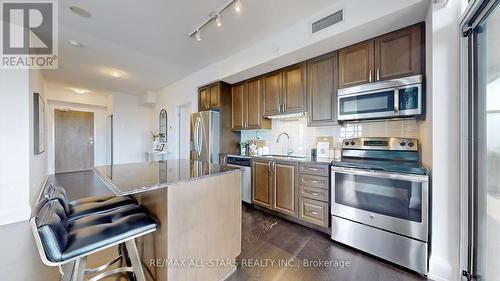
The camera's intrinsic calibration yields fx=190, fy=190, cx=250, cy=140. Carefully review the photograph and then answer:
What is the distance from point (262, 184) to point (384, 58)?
7.38 ft

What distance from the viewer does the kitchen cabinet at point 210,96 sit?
3838 mm

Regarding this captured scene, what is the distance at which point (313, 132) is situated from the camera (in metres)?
3.03

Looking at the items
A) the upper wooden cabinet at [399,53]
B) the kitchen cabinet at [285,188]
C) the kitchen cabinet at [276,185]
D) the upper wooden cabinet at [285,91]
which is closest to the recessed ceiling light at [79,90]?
the upper wooden cabinet at [285,91]

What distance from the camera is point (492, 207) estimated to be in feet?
4.23

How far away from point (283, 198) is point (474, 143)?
1948mm

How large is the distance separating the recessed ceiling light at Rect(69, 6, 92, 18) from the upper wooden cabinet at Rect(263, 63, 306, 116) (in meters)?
2.52

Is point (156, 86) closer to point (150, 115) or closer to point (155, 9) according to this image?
point (150, 115)

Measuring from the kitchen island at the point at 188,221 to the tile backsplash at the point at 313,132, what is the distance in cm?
175

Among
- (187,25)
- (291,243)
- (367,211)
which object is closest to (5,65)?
(187,25)

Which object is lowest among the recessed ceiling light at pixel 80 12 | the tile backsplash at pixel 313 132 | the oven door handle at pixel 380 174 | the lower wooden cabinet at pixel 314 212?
the lower wooden cabinet at pixel 314 212

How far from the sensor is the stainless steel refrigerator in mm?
3805

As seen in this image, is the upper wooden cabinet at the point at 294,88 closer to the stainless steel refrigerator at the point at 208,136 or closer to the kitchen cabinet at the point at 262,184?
the kitchen cabinet at the point at 262,184

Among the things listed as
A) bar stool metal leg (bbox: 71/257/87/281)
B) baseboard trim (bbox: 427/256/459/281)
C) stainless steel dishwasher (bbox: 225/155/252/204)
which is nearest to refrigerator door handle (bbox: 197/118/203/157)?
stainless steel dishwasher (bbox: 225/155/252/204)

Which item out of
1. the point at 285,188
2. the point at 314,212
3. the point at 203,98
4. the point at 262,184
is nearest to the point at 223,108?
the point at 203,98
